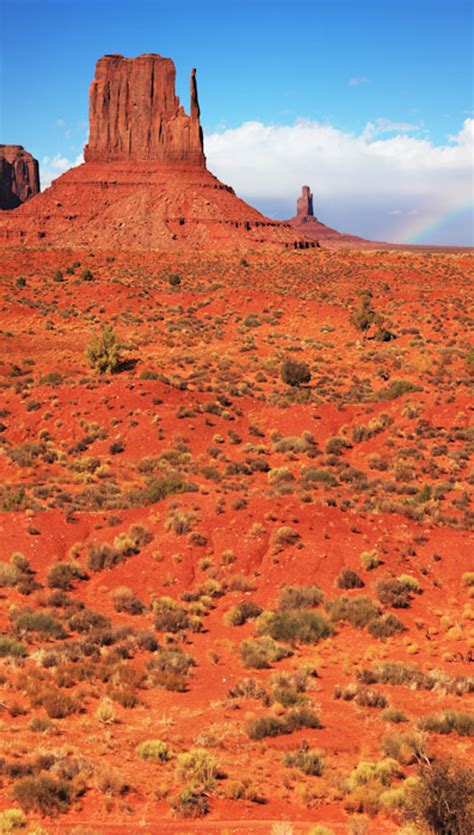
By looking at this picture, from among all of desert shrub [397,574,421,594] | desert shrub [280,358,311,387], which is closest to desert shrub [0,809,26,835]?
desert shrub [397,574,421,594]

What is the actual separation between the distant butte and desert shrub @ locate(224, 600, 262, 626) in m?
95.0

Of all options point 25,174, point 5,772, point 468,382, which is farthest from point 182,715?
point 25,174

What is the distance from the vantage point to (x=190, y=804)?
9344mm

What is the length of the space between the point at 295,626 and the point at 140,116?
128 m

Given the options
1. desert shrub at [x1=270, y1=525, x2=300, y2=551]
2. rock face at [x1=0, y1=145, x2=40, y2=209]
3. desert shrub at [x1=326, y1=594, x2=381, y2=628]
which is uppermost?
rock face at [x1=0, y1=145, x2=40, y2=209]

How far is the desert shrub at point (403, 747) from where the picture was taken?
10.7 meters

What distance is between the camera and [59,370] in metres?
43.3

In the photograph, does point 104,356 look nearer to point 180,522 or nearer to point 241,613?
point 180,522

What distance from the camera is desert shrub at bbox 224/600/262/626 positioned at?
57.2 feet

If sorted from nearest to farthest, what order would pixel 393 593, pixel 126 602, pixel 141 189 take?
1. pixel 126 602
2. pixel 393 593
3. pixel 141 189

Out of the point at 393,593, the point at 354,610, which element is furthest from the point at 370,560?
the point at 354,610

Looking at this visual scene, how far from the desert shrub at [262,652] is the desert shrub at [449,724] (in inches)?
152

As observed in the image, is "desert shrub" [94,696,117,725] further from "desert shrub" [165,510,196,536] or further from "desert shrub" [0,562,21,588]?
"desert shrub" [165,510,196,536]

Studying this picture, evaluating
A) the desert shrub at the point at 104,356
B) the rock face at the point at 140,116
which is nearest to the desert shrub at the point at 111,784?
the desert shrub at the point at 104,356
